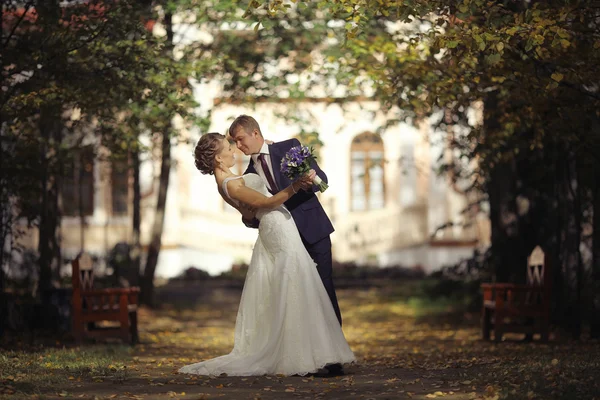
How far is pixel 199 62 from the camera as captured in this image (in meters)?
14.5

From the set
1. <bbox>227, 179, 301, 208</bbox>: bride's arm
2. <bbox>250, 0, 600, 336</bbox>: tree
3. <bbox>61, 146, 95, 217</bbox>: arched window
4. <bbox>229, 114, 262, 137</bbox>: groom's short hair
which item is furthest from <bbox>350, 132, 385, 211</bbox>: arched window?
<bbox>229, 114, 262, 137</bbox>: groom's short hair

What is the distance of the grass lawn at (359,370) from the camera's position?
7689mm

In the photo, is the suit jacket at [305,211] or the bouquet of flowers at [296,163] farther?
the suit jacket at [305,211]

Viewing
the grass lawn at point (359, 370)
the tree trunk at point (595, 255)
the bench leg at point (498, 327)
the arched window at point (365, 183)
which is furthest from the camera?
the arched window at point (365, 183)

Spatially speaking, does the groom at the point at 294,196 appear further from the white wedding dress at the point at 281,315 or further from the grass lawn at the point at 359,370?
the grass lawn at the point at 359,370

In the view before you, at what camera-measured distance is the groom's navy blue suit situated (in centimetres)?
888

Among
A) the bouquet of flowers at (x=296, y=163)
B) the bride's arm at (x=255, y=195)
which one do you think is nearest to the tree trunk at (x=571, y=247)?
the bride's arm at (x=255, y=195)

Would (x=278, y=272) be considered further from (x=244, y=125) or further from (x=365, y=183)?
(x=365, y=183)

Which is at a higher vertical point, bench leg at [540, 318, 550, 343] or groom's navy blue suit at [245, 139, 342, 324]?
groom's navy blue suit at [245, 139, 342, 324]

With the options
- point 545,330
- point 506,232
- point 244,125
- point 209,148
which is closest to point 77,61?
point 209,148

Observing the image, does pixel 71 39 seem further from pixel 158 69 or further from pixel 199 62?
pixel 199 62

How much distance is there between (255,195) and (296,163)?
→ 615 mm

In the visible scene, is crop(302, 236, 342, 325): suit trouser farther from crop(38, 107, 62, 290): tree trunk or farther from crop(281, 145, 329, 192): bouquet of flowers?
crop(38, 107, 62, 290): tree trunk

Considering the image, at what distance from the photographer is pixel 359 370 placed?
9656mm
